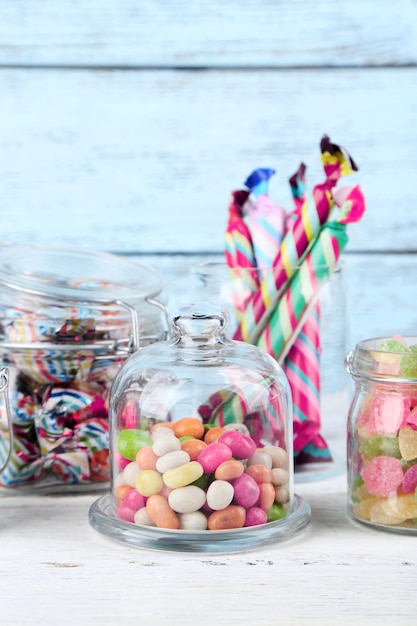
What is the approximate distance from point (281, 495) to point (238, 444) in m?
0.07

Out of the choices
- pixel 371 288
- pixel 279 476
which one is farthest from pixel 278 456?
pixel 371 288

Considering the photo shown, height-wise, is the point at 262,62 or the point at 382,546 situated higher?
the point at 262,62

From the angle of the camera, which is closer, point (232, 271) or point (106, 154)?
point (232, 271)

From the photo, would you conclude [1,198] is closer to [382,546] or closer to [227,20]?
[227,20]

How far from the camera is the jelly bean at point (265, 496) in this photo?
0.70 metres

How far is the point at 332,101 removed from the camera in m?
1.14

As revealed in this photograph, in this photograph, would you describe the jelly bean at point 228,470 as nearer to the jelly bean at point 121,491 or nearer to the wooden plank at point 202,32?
the jelly bean at point 121,491

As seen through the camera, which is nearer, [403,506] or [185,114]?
[403,506]

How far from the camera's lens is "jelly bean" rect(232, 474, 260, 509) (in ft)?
2.22

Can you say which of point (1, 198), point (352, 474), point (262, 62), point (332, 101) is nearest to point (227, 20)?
point (262, 62)

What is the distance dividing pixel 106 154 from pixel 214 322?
0.49 metres

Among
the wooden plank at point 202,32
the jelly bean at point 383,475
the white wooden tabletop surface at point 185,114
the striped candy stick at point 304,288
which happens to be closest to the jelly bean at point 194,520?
the jelly bean at point 383,475

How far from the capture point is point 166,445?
69cm

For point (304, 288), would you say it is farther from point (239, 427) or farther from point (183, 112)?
point (183, 112)
